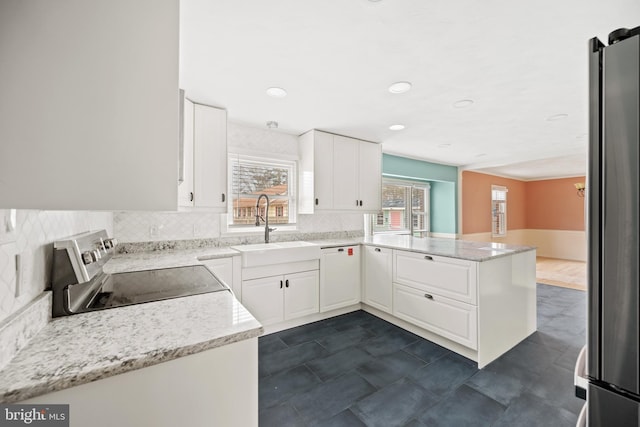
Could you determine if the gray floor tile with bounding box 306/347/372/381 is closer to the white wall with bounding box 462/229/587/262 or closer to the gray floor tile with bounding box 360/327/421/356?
the gray floor tile with bounding box 360/327/421/356

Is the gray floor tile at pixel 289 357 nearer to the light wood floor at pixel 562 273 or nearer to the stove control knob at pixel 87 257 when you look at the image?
the stove control knob at pixel 87 257

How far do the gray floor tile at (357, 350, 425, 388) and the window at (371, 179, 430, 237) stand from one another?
2382 millimetres

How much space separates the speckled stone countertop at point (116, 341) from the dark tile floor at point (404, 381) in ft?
3.56

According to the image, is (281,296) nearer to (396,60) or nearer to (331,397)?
(331,397)

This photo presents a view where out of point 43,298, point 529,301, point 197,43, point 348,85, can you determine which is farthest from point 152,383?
point 529,301

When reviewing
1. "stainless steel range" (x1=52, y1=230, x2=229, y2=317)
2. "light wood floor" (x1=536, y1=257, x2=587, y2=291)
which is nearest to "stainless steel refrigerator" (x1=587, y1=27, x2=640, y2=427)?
"stainless steel range" (x1=52, y1=230, x2=229, y2=317)

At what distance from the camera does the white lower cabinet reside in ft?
8.51

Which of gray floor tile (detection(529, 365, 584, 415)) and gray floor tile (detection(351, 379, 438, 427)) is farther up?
gray floor tile (detection(529, 365, 584, 415))

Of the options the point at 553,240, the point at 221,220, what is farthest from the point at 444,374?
the point at 553,240

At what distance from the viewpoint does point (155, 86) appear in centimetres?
74

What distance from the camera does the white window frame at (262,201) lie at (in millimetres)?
3064

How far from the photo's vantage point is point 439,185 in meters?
5.63

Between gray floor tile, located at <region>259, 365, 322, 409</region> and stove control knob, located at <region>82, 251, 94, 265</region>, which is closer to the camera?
stove control knob, located at <region>82, 251, 94, 265</region>

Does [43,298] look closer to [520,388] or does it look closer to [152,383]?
[152,383]
